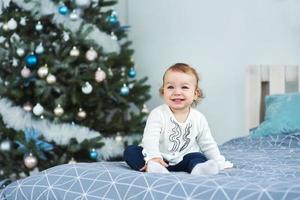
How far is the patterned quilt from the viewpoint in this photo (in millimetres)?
976

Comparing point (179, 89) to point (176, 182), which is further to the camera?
point (179, 89)

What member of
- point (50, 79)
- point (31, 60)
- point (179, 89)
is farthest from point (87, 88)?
point (179, 89)

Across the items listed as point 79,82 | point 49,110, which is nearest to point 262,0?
point 79,82

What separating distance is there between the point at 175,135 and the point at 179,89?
149mm

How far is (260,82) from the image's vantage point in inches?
103

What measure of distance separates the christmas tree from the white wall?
1.80 ft

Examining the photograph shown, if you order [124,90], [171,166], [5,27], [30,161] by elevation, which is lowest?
[30,161]

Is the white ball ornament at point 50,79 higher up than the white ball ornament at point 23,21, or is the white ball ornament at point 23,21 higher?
the white ball ornament at point 23,21

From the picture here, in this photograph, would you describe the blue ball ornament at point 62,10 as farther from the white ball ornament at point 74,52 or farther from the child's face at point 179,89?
the child's face at point 179,89

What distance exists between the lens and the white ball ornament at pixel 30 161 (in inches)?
101

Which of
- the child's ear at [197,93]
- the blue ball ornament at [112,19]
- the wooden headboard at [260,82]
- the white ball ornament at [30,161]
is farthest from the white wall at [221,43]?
the child's ear at [197,93]

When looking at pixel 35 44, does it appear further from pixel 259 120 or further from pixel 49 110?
pixel 259 120

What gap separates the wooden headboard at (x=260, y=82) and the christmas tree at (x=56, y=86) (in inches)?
28.3

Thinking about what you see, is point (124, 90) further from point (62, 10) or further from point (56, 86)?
point (62, 10)
